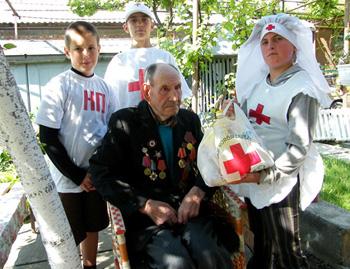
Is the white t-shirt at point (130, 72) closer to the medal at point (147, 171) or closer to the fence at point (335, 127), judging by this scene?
the medal at point (147, 171)

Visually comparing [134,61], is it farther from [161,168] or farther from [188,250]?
[188,250]

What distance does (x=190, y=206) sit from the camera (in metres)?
2.24

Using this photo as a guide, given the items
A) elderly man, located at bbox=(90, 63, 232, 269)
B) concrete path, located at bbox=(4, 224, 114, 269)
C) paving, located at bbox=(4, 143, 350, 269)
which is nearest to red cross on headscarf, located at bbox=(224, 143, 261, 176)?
elderly man, located at bbox=(90, 63, 232, 269)

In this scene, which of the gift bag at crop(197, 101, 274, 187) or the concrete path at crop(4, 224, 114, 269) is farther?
the concrete path at crop(4, 224, 114, 269)

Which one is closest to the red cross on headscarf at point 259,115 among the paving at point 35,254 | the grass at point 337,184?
the paving at point 35,254

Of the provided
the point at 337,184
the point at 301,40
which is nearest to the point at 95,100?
the point at 301,40

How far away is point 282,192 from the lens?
2.09m

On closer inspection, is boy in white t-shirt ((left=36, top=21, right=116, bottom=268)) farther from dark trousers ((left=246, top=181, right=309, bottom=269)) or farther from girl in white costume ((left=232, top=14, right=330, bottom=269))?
dark trousers ((left=246, top=181, right=309, bottom=269))

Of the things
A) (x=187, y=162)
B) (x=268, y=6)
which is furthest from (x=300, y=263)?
(x=268, y=6)

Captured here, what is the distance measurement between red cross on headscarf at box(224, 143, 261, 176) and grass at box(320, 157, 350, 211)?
2.02 m

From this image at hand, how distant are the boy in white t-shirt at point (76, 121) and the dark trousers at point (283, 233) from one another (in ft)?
3.79

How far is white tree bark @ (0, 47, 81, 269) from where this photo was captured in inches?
63.4

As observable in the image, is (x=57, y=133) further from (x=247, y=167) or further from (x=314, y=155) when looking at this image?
(x=314, y=155)

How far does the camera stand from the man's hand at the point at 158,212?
85.0 inches
